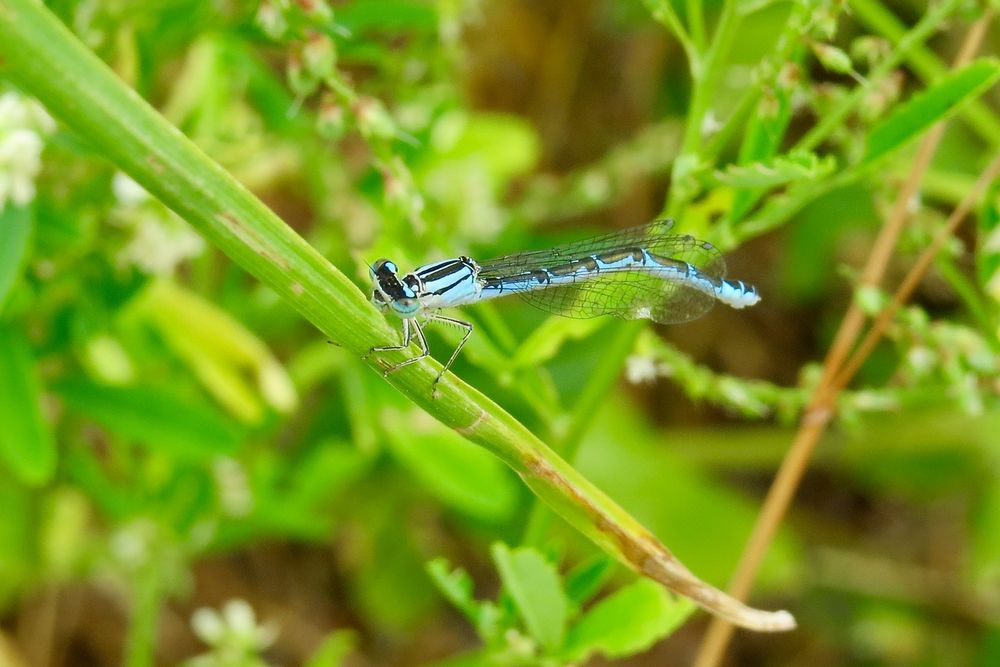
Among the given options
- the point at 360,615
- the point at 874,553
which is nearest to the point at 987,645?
the point at 874,553

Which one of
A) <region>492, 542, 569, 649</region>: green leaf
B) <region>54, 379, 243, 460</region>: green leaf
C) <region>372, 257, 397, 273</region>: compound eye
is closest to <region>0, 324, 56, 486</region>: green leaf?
<region>54, 379, 243, 460</region>: green leaf

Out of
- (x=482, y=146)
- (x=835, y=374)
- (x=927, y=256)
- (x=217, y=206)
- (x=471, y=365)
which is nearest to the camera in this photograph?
(x=217, y=206)

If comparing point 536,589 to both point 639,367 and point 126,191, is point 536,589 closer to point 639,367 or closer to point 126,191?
point 639,367

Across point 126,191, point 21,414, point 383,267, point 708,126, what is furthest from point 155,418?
point 708,126

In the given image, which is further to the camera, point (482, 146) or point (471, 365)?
point (482, 146)

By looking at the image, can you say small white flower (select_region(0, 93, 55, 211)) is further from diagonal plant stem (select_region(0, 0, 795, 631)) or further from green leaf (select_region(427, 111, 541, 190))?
green leaf (select_region(427, 111, 541, 190))

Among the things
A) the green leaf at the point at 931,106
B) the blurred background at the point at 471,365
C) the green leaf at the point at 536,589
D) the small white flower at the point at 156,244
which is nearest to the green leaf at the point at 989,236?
the blurred background at the point at 471,365

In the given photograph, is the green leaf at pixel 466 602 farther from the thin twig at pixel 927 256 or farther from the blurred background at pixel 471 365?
the thin twig at pixel 927 256

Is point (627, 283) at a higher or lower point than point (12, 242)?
higher

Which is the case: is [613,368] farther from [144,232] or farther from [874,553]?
[874,553]
